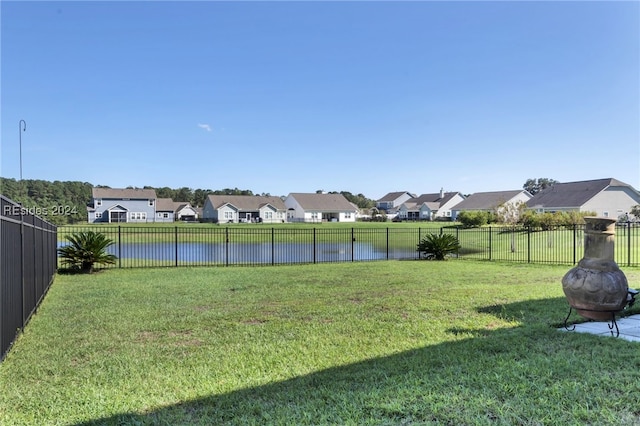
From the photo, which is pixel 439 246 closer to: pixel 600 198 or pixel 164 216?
pixel 600 198

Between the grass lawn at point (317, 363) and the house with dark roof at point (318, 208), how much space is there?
54762 millimetres

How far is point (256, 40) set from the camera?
43.5ft

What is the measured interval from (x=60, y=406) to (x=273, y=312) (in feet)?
11.3

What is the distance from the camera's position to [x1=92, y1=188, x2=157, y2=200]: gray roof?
54750 mm

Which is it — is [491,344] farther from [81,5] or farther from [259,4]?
[81,5]

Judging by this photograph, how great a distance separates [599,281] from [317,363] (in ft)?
11.0

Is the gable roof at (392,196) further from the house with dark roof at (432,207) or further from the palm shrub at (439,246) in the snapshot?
the palm shrub at (439,246)

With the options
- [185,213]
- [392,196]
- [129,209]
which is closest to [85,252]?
[129,209]

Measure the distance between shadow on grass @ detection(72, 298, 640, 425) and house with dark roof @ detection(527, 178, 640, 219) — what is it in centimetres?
4197

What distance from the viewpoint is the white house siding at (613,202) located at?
3953cm

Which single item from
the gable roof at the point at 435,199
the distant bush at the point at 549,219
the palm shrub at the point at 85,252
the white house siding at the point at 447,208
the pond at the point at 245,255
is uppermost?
the gable roof at the point at 435,199

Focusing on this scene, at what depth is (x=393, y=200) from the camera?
3538 inches

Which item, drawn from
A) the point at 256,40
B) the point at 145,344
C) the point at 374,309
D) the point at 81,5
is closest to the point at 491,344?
the point at 374,309

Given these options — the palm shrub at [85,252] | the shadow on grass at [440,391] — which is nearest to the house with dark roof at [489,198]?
the palm shrub at [85,252]
